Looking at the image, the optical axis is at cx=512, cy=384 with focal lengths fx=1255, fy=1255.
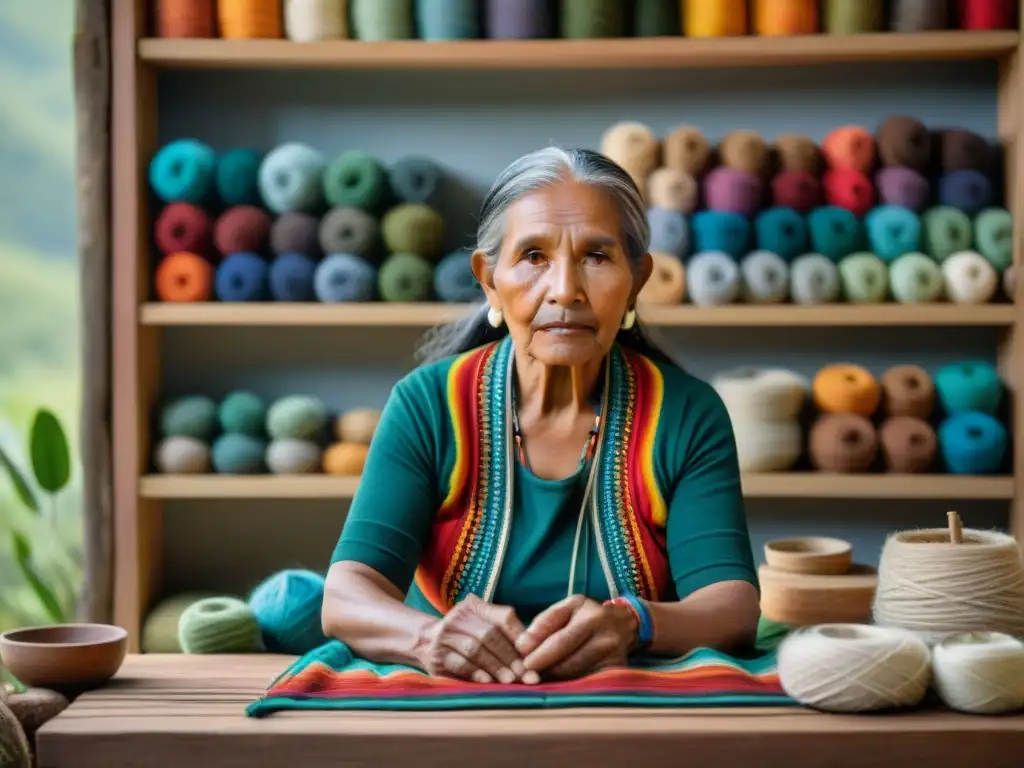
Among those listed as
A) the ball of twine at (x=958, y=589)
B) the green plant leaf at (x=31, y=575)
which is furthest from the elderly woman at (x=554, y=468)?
the green plant leaf at (x=31, y=575)

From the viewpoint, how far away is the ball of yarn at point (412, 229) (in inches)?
132

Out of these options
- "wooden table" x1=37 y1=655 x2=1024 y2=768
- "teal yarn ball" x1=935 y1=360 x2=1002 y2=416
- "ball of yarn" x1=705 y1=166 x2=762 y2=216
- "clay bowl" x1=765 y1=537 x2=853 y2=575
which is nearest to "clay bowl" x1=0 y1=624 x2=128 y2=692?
"wooden table" x1=37 y1=655 x2=1024 y2=768

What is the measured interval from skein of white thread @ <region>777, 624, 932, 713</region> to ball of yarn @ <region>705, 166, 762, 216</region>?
2.08 m

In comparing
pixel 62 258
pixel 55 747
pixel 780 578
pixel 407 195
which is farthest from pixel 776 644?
pixel 62 258

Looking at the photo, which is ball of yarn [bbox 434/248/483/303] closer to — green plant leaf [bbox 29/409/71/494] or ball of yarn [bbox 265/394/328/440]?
ball of yarn [bbox 265/394/328/440]

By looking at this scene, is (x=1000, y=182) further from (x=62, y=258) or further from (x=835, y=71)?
(x=62, y=258)

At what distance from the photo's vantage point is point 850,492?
10.8 feet

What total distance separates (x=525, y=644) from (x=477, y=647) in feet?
0.19

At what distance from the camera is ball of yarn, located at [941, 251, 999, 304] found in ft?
10.8

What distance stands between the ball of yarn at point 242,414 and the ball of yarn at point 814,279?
150 cm

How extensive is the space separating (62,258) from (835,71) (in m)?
2.54

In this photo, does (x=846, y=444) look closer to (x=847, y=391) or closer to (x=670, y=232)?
(x=847, y=391)

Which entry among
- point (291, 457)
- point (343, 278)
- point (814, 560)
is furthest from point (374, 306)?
point (814, 560)

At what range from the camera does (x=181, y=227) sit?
3.37 m
